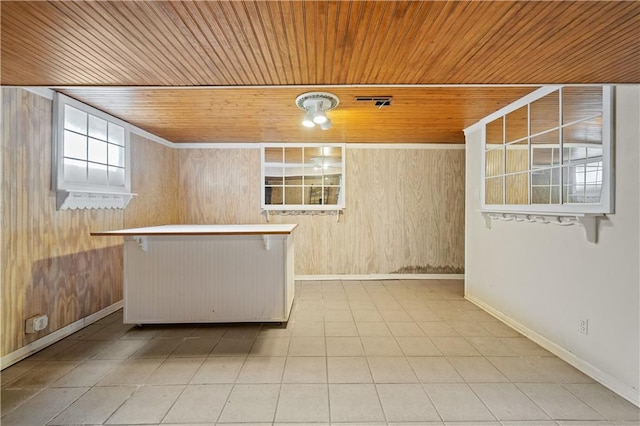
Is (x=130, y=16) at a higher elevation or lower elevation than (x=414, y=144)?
lower

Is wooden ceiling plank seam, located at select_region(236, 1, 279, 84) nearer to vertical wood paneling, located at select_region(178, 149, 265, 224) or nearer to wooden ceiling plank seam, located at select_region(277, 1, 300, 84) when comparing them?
wooden ceiling plank seam, located at select_region(277, 1, 300, 84)

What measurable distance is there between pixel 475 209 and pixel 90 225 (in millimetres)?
4277

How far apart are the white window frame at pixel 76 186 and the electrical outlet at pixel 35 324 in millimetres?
919

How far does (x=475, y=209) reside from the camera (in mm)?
3422

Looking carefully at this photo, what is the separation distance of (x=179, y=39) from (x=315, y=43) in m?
0.66

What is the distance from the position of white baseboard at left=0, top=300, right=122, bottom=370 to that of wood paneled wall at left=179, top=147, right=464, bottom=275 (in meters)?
1.85

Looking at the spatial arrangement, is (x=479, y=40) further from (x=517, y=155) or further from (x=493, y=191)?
(x=517, y=155)

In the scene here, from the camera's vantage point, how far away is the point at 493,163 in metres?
3.29

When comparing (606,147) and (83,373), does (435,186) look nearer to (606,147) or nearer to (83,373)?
(606,147)

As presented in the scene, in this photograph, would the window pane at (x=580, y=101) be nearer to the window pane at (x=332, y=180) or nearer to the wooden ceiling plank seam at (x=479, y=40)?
the wooden ceiling plank seam at (x=479, y=40)

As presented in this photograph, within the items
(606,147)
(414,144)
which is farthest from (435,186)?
(606,147)

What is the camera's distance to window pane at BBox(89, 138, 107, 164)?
113 inches

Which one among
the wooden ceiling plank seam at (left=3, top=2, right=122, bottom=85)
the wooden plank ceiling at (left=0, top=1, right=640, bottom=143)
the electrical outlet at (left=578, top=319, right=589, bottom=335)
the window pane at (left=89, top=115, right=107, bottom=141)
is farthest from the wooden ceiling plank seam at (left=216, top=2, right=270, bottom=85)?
the electrical outlet at (left=578, top=319, right=589, bottom=335)

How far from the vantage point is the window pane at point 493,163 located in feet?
10.6
